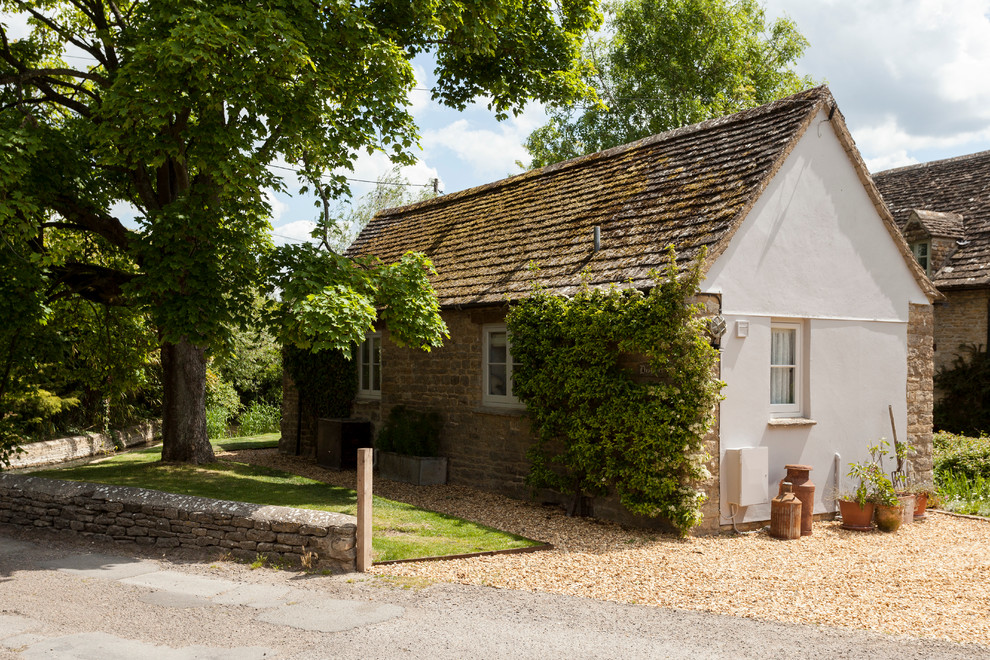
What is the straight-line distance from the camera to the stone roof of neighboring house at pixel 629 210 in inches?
438

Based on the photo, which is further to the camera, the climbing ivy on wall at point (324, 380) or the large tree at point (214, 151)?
the climbing ivy on wall at point (324, 380)

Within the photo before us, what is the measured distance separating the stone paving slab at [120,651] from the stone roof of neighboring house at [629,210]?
22.0 ft

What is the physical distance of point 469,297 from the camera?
13641mm

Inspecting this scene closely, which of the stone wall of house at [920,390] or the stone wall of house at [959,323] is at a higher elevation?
the stone wall of house at [959,323]

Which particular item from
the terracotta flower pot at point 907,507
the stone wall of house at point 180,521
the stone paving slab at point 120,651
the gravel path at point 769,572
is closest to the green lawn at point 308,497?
the gravel path at point 769,572

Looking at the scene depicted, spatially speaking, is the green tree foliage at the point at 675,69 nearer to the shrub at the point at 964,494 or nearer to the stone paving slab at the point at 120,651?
the shrub at the point at 964,494

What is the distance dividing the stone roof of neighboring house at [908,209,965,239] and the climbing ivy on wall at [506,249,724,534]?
1228cm

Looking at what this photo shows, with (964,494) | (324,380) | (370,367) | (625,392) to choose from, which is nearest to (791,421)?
(625,392)

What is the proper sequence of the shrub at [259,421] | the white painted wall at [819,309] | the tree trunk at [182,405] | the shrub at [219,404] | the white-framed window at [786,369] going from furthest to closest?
the shrub at [259,421], the shrub at [219,404], the tree trunk at [182,405], the white-framed window at [786,369], the white painted wall at [819,309]

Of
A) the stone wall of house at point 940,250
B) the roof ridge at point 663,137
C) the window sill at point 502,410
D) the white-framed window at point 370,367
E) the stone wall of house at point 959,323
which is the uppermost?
the roof ridge at point 663,137

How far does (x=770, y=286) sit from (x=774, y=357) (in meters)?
1.10

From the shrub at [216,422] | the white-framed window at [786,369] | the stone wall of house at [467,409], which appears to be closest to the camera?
the white-framed window at [786,369]

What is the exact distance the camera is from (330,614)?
6.89 meters

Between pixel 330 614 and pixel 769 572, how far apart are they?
184 inches
